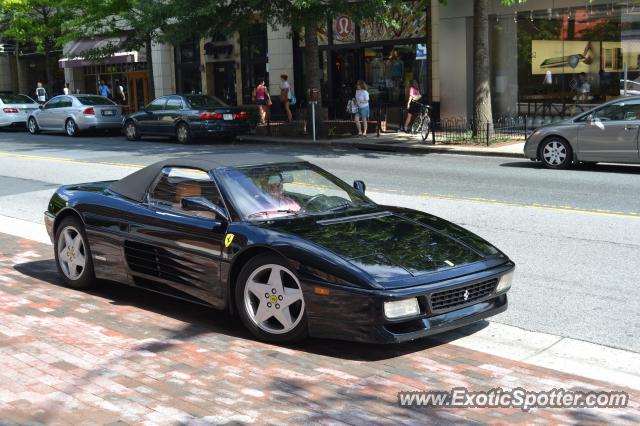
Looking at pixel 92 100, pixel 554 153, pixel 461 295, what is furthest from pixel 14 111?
pixel 461 295

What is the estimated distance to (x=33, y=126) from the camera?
105ft

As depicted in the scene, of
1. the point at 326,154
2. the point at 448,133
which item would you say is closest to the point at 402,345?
the point at 326,154

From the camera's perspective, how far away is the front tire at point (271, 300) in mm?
5625

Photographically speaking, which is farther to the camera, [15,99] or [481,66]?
[15,99]

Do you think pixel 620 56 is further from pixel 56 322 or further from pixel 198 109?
pixel 56 322

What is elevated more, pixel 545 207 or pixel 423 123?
pixel 423 123

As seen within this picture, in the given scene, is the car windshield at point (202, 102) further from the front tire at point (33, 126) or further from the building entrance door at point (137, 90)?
the building entrance door at point (137, 90)

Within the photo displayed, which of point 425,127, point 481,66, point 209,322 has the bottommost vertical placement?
point 209,322

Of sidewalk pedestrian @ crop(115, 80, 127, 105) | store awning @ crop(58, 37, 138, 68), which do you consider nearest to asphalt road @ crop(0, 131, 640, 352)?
store awning @ crop(58, 37, 138, 68)

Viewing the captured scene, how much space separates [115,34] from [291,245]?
30398 millimetres

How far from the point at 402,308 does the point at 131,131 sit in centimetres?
2336

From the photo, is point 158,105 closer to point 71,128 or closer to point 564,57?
point 71,128

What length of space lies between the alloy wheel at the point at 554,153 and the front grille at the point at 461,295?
11454 millimetres

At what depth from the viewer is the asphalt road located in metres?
6.68
